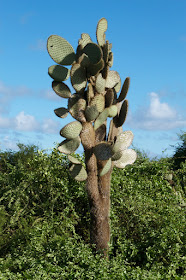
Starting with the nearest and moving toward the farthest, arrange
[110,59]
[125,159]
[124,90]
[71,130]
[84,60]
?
[71,130] < [84,60] < [110,59] < [124,90] < [125,159]

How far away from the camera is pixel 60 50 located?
5.04 m

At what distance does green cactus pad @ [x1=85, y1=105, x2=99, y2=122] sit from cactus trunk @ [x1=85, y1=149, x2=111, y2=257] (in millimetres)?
414

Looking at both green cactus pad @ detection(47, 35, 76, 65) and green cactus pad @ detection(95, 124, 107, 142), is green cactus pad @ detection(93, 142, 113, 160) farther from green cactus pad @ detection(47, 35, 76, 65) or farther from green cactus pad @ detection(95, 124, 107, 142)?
green cactus pad @ detection(47, 35, 76, 65)

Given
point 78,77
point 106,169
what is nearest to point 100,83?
point 78,77

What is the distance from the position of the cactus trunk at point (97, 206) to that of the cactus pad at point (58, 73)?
3.18 feet

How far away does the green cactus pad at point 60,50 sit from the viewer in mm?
5039

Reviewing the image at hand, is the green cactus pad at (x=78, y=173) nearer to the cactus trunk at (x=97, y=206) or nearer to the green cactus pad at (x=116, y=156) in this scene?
the cactus trunk at (x=97, y=206)

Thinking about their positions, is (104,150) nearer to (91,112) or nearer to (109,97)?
(91,112)

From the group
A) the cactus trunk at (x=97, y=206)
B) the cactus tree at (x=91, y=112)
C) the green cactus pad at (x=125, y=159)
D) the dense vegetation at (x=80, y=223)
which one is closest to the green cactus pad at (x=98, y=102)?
the cactus tree at (x=91, y=112)

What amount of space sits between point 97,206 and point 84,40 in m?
2.11

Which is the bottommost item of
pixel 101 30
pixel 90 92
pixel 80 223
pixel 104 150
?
pixel 80 223

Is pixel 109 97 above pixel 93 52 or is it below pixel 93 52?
below

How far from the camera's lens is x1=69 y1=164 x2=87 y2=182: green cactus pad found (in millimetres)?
4887

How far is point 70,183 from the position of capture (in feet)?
19.6
